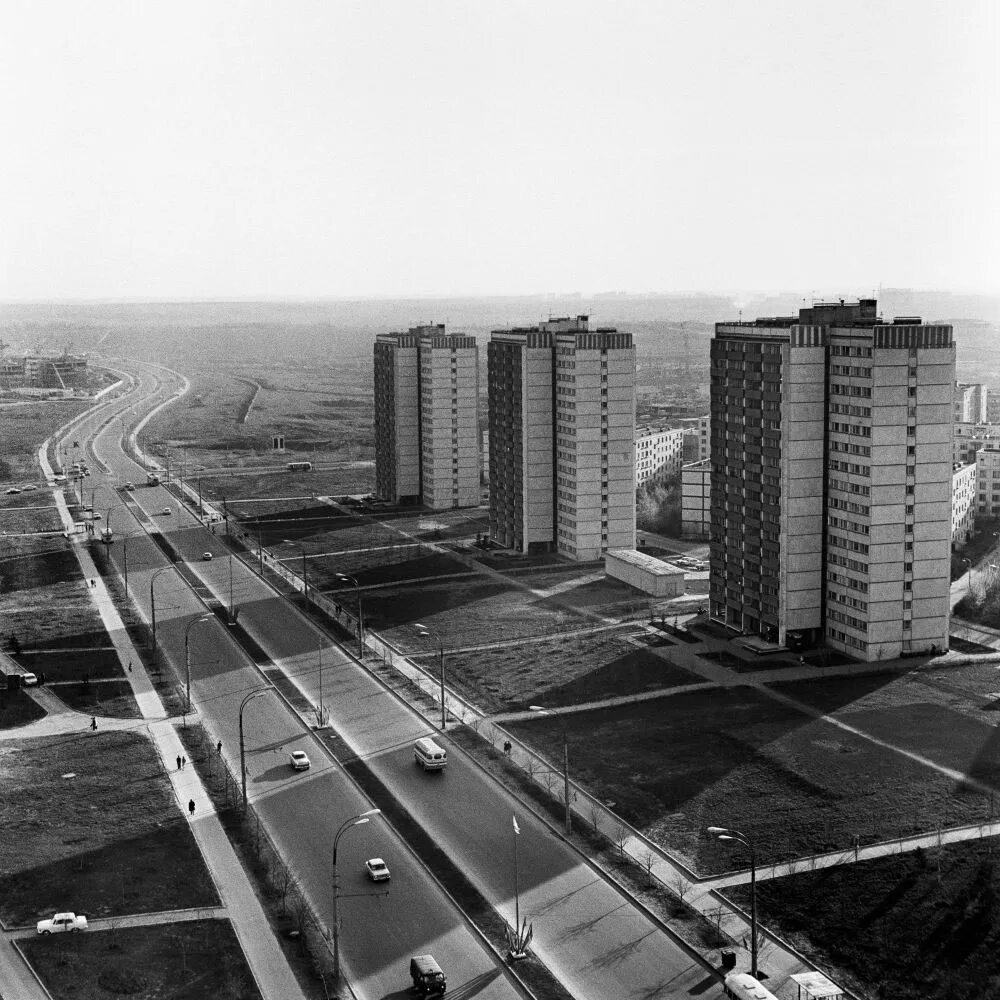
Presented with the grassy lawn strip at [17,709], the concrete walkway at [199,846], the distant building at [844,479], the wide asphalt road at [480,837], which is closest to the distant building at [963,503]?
the distant building at [844,479]

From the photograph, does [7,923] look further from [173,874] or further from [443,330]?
[443,330]

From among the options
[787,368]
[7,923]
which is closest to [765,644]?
[787,368]

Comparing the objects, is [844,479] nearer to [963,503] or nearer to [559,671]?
[559,671]

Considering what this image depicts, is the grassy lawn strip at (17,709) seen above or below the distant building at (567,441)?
below

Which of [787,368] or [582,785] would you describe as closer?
[582,785]

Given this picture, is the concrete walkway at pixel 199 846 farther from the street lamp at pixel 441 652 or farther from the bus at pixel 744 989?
the bus at pixel 744 989

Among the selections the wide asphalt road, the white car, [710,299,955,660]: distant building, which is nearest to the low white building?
[710,299,955,660]: distant building

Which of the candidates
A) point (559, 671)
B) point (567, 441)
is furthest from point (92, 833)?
point (567, 441)
